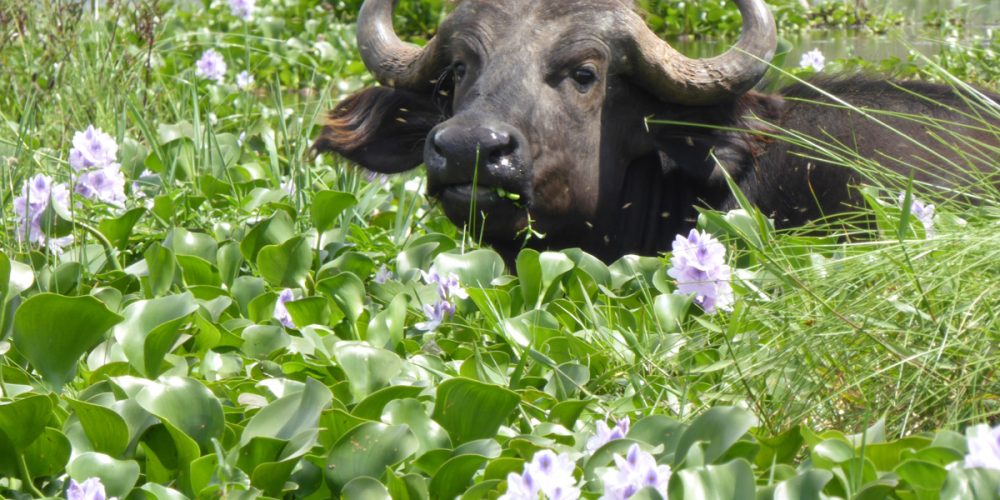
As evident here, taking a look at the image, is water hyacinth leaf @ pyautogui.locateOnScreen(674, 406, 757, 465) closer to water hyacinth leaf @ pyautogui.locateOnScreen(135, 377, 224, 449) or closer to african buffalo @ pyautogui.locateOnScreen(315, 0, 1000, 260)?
water hyacinth leaf @ pyautogui.locateOnScreen(135, 377, 224, 449)

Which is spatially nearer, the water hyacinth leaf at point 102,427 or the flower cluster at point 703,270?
the water hyacinth leaf at point 102,427

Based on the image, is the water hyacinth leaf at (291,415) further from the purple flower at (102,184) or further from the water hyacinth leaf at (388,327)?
the purple flower at (102,184)

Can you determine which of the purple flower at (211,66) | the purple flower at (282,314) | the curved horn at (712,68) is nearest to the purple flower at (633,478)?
the purple flower at (282,314)

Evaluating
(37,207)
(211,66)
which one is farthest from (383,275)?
(211,66)

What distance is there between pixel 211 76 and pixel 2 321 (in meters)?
3.76

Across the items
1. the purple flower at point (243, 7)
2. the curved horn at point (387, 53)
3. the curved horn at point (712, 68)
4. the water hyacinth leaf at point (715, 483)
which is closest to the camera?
the water hyacinth leaf at point (715, 483)

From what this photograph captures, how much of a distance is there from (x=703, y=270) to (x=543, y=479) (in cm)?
115

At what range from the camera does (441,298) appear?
3.86 metres

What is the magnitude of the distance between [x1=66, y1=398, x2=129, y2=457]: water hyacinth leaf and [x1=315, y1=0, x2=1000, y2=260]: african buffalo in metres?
1.88

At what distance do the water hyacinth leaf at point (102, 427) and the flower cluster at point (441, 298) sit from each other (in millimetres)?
1063

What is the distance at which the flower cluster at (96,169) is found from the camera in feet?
14.9

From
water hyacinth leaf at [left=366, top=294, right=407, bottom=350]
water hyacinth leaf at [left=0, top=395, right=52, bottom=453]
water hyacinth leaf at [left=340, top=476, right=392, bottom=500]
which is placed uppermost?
water hyacinth leaf at [left=0, top=395, right=52, bottom=453]

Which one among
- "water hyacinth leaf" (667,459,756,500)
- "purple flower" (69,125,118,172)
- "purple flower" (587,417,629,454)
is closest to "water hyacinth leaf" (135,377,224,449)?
"purple flower" (587,417,629,454)

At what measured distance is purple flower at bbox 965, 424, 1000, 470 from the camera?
85.2 inches
